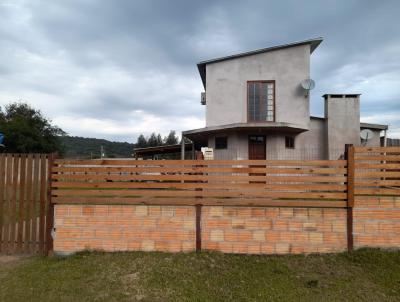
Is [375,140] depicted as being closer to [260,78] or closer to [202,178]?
[260,78]

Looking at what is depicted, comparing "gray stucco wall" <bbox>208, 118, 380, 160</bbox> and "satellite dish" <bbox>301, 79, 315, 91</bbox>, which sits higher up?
"satellite dish" <bbox>301, 79, 315, 91</bbox>

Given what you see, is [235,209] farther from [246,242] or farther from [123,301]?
[123,301]

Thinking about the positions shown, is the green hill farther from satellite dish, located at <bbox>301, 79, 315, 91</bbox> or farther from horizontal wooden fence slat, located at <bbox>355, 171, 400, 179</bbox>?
horizontal wooden fence slat, located at <bbox>355, 171, 400, 179</bbox>

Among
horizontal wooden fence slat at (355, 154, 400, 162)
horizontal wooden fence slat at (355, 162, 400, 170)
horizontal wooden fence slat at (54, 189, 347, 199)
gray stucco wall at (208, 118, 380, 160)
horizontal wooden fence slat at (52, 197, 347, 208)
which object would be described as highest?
gray stucco wall at (208, 118, 380, 160)

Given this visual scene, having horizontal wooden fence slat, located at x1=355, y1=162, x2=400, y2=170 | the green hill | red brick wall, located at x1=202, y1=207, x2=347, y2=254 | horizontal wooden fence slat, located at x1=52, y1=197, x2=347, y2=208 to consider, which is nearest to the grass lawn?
red brick wall, located at x1=202, y1=207, x2=347, y2=254

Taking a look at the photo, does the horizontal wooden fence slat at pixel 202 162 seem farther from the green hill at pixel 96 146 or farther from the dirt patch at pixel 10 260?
the green hill at pixel 96 146

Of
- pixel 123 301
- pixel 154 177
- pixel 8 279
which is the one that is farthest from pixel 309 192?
pixel 8 279

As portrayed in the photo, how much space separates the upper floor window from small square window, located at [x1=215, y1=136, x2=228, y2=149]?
1654 millimetres

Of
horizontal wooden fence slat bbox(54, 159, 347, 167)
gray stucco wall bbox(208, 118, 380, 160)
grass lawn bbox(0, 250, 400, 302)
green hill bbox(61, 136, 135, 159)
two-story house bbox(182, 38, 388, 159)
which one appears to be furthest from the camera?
green hill bbox(61, 136, 135, 159)

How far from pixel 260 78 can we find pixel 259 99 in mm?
1095

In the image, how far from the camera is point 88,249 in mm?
4906

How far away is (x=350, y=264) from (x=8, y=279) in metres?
5.25

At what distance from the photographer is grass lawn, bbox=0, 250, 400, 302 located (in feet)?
11.8

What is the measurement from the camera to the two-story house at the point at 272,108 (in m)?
14.1
